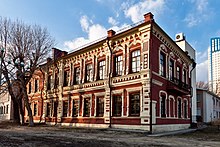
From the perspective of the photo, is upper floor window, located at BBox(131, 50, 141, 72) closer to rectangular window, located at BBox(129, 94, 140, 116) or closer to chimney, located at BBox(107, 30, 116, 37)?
rectangular window, located at BBox(129, 94, 140, 116)

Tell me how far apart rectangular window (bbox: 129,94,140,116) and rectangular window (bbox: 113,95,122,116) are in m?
1.16

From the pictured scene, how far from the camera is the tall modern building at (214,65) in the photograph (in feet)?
215

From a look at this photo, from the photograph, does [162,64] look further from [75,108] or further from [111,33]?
[75,108]

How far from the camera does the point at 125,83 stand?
19641mm

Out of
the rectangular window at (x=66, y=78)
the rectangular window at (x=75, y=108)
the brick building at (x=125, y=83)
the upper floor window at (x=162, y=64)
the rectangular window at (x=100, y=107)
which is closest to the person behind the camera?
the brick building at (x=125, y=83)

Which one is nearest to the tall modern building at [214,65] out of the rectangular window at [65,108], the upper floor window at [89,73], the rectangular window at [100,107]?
the upper floor window at [89,73]

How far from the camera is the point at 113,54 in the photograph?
21.5m

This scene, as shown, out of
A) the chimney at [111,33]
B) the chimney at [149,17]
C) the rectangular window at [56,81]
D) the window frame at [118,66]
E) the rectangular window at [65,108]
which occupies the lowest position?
the rectangular window at [65,108]

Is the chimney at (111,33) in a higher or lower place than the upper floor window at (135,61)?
higher

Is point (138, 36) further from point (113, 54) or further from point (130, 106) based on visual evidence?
point (130, 106)

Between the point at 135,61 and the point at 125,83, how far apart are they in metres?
2.06

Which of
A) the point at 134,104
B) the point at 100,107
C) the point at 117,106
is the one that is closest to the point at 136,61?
the point at 134,104

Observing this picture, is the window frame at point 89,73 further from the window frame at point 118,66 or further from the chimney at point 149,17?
the chimney at point 149,17

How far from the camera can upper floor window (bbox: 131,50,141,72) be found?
63.7ft
